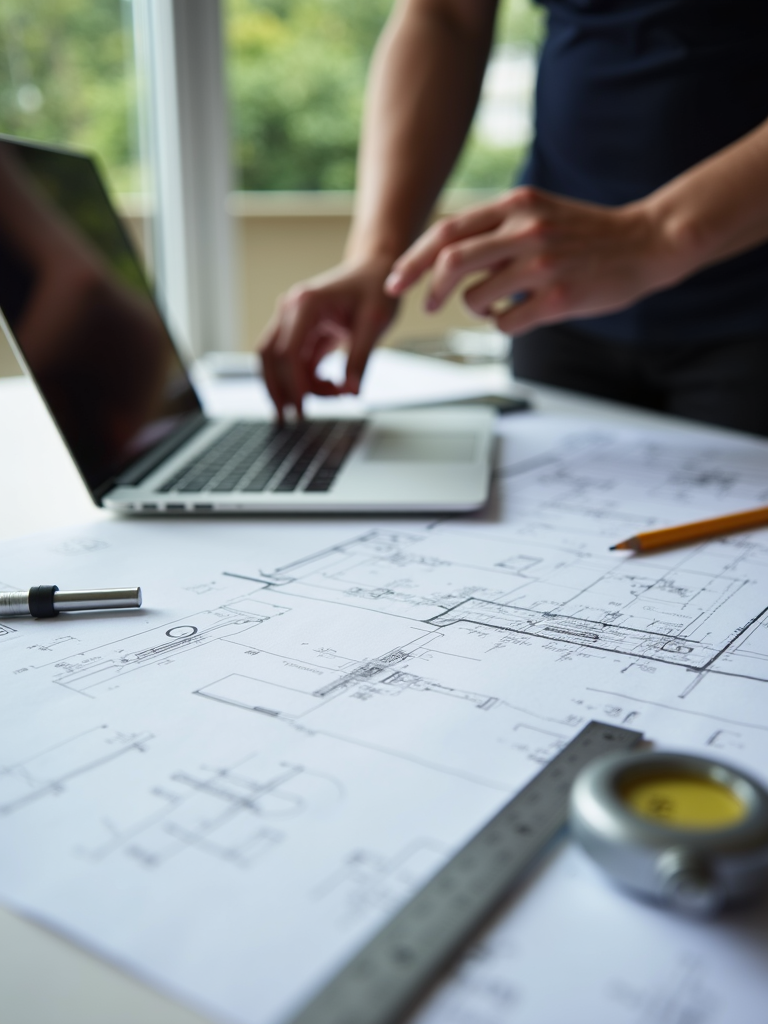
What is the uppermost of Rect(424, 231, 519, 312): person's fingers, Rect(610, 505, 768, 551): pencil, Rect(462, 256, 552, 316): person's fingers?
Rect(424, 231, 519, 312): person's fingers

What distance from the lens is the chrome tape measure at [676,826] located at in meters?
0.30

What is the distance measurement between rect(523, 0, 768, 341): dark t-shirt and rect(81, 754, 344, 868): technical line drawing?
90cm

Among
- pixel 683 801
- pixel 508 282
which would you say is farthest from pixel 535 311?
pixel 683 801

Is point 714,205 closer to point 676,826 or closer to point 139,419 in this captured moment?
point 139,419

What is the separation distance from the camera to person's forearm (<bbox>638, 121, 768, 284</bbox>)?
2.81 feet

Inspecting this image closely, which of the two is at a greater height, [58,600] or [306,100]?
[306,100]

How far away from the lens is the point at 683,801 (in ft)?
1.11

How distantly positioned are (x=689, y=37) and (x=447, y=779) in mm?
950

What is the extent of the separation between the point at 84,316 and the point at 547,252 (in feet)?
1.42

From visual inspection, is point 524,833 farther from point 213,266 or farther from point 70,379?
point 213,266

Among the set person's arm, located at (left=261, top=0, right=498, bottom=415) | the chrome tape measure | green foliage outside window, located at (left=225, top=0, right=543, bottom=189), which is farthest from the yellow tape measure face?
green foliage outside window, located at (left=225, top=0, right=543, bottom=189)

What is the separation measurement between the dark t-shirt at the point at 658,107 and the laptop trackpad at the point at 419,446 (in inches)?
14.0

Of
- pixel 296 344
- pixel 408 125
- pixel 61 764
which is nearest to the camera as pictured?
pixel 61 764

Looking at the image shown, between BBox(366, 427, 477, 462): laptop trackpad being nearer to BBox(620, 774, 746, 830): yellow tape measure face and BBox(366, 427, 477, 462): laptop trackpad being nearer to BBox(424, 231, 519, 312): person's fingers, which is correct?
BBox(424, 231, 519, 312): person's fingers
